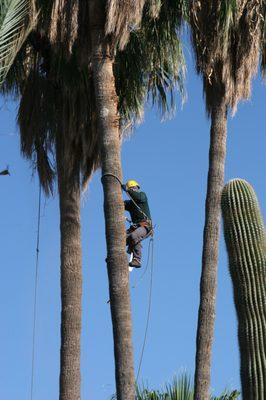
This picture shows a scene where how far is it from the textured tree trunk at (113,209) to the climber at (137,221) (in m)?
1.15

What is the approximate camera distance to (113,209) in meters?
A: 15.2

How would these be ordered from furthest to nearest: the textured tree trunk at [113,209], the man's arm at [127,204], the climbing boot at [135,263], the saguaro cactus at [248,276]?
1. the man's arm at [127,204]
2. the climbing boot at [135,263]
3. the textured tree trunk at [113,209]
4. the saguaro cactus at [248,276]

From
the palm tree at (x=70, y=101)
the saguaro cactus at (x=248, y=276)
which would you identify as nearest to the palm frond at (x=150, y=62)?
the palm tree at (x=70, y=101)

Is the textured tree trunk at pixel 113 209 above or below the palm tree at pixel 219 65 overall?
below

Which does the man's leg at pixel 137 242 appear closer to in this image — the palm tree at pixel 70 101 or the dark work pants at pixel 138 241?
the dark work pants at pixel 138 241

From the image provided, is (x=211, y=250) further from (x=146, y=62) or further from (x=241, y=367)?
(x=241, y=367)

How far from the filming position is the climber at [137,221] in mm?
16875

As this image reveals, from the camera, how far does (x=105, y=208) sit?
1534 centimetres

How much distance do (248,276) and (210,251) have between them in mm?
6336

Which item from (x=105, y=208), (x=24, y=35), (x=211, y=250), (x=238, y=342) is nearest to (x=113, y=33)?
(x=24, y=35)

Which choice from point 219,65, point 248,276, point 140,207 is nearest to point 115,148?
point 140,207

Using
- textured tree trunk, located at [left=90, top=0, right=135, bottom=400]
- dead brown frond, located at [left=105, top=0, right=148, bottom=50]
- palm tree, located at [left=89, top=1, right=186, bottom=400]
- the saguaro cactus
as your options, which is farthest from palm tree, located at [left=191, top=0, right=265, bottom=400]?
the saguaro cactus

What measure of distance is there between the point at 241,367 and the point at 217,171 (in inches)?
287

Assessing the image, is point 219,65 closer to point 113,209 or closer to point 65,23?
point 65,23
